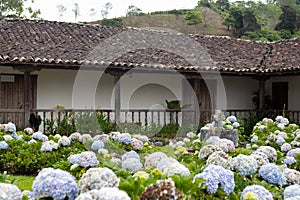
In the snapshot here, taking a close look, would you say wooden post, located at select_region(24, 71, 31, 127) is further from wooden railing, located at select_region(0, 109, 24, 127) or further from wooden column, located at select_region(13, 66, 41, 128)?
wooden railing, located at select_region(0, 109, 24, 127)

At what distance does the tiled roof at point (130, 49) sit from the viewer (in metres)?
14.0

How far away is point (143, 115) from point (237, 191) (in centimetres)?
1380

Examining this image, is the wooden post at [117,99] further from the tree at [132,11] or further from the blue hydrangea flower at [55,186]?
the tree at [132,11]

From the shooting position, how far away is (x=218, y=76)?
1850cm

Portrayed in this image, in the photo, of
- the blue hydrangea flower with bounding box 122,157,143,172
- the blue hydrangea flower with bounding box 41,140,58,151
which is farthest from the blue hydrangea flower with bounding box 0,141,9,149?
the blue hydrangea flower with bounding box 122,157,143,172

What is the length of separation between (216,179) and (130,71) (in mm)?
13210

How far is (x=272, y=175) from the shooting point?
11.2 ft

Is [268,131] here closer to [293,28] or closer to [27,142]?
[27,142]

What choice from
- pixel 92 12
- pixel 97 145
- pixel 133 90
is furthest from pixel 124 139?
pixel 92 12

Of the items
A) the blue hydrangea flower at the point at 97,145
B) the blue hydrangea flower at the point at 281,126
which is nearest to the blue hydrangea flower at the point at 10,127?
the blue hydrangea flower at the point at 97,145

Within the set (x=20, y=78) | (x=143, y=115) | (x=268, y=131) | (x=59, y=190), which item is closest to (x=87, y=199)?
(x=59, y=190)

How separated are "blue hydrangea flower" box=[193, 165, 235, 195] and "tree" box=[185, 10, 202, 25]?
53766 millimetres

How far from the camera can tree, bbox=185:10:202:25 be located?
55.9m

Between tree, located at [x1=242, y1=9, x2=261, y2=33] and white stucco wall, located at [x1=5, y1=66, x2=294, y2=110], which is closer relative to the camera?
white stucco wall, located at [x1=5, y1=66, x2=294, y2=110]
